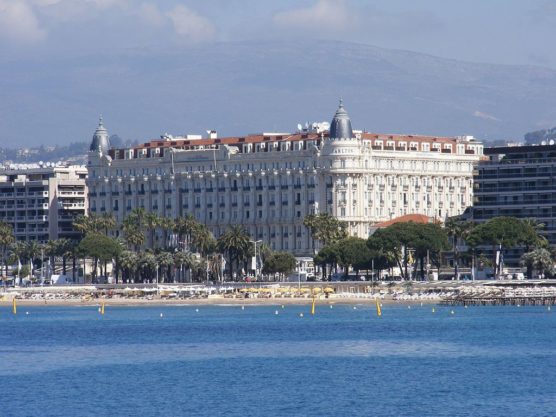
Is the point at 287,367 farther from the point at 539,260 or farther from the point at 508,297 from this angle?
the point at 539,260

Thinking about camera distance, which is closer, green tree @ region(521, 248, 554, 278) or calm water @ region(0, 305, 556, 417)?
calm water @ region(0, 305, 556, 417)

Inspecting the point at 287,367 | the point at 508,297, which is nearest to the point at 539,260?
the point at 508,297

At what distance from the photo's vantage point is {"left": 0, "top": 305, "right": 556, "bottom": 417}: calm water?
87438 mm

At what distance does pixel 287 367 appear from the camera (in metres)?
106

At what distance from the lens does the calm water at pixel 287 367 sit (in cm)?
8744

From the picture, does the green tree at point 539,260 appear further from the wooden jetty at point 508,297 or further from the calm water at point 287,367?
the calm water at point 287,367

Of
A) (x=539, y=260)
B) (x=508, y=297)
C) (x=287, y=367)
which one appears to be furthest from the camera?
(x=539, y=260)

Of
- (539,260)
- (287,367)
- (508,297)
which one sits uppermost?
(539,260)

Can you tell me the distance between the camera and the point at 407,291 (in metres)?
195

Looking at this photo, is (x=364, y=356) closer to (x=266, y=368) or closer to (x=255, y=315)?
(x=266, y=368)

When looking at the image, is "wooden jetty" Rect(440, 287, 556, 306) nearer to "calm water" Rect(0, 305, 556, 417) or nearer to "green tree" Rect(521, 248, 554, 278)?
"green tree" Rect(521, 248, 554, 278)

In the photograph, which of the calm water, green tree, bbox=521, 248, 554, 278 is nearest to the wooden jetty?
green tree, bbox=521, 248, 554, 278

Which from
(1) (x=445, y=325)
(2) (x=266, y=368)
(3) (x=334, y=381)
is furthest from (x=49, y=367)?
(1) (x=445, y=325)

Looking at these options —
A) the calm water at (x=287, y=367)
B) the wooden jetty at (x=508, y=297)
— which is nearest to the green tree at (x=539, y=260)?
the wooden jetty at (x=508, y=297)
